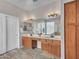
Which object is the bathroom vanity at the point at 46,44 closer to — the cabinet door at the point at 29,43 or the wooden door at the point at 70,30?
the cabinet door at the point at 29,43

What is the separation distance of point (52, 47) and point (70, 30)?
208cm

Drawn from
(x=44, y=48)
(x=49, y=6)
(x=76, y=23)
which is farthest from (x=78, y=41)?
(x=49, y=6)

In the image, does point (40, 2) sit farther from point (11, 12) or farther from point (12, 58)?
point (12, 58)

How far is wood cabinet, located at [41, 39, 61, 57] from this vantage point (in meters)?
4.77

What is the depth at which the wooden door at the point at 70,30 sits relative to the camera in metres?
3.04

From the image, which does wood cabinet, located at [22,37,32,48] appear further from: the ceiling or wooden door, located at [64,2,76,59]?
wooden door, located at [64,2,76,59]

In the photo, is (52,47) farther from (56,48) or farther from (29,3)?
(29,3)

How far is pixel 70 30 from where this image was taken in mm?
3143

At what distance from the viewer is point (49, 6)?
6227 millimetres

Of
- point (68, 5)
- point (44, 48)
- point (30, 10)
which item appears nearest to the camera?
point (68, 5)

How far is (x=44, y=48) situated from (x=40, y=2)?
2994 millimetres

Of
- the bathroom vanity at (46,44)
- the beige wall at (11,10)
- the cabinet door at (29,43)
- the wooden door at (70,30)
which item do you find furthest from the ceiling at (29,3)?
the wooden door at (70,30)

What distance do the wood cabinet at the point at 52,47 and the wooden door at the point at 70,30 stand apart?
1511 millimetres

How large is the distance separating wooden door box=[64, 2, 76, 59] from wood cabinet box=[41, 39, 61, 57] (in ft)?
4.96
